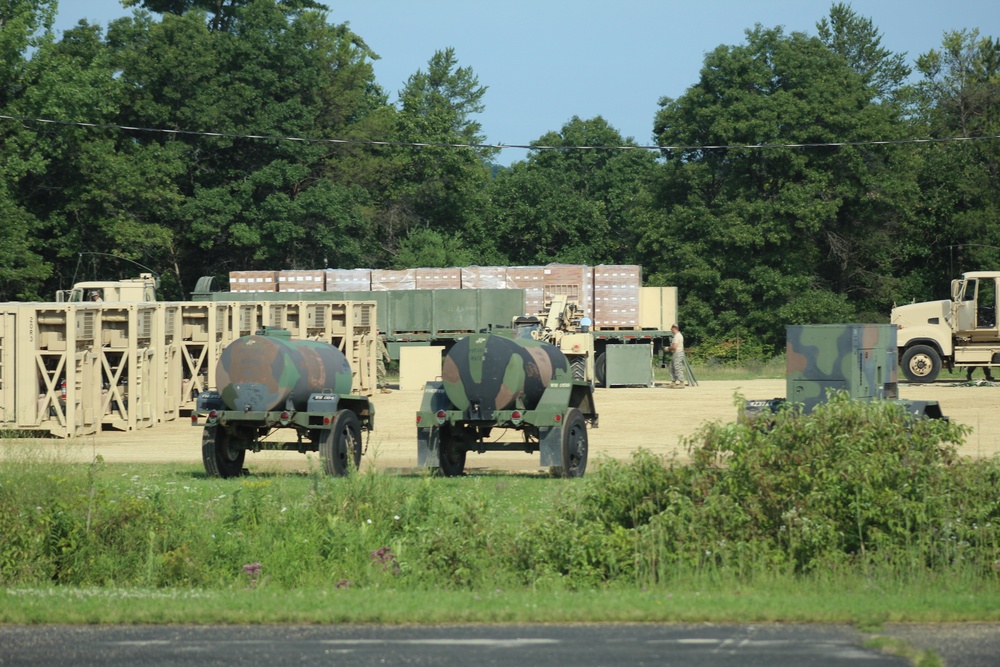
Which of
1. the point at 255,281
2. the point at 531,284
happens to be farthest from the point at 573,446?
the point at 255,281

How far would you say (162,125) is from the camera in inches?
2164

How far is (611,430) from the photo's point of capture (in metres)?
26.3

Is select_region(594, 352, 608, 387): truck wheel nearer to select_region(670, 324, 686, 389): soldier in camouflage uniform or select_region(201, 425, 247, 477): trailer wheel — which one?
select_region(670, 324, 686, 389): soldier in camouflage uniform

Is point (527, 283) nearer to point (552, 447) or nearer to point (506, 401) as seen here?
point (506, 401)

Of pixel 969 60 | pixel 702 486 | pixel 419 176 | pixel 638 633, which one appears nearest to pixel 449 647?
pixel 638 633

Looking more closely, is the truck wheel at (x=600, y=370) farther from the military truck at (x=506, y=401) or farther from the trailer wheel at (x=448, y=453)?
the military truck at (x=506, y=401)

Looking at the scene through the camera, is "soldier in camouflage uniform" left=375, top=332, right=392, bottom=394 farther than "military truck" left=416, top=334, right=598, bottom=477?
Yes

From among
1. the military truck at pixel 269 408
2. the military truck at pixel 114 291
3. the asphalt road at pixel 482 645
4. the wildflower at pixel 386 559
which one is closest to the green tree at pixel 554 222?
the military truck at pixel 114 291

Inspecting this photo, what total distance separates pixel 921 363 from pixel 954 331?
1251mm

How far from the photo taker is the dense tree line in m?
51.5

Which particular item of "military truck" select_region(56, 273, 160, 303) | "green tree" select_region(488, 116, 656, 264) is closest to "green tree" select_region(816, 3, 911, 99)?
"green tree" select_region(488, 116, 656, 264)

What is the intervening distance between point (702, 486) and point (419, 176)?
54046 millimetres

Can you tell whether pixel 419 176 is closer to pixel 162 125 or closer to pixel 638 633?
pixel 162 125

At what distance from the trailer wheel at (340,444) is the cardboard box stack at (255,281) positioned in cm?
2687
